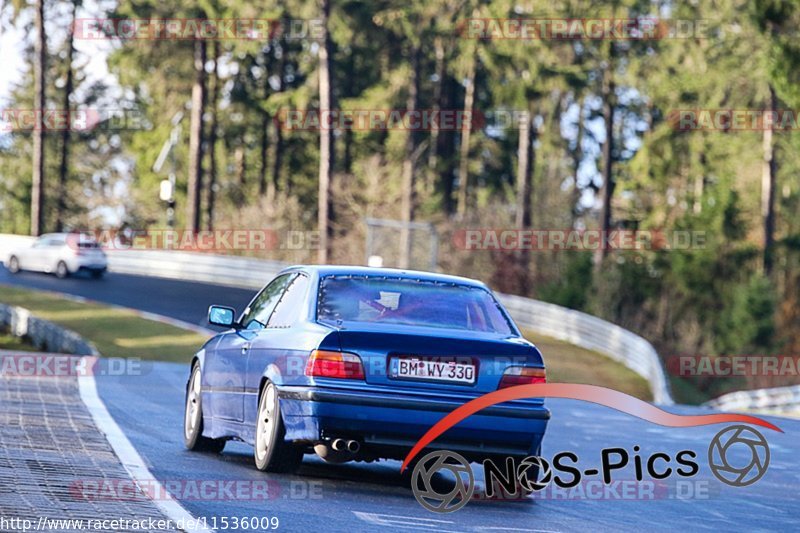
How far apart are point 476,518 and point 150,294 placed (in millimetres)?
36519

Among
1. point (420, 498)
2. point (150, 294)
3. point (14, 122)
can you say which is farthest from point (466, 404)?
point (14, 122)

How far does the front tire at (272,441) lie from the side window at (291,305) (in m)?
0.49

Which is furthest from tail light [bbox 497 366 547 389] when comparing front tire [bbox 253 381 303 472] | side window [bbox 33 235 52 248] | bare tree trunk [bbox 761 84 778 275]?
bare tree trunk [bbox 761 84 778 275]

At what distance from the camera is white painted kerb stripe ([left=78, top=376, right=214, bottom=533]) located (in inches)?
318

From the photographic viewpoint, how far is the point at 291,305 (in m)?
10.8

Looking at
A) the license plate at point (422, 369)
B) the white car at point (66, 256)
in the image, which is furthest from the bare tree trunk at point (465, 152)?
the license plate at point (422, 369)

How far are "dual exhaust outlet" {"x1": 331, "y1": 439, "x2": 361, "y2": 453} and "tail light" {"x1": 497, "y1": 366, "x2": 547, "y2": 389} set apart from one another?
98cm

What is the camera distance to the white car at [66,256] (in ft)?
161

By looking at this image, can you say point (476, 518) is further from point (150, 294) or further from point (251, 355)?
point (150, 294)

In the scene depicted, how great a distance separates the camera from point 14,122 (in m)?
80.0

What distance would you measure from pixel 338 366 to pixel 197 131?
52426 millimetres

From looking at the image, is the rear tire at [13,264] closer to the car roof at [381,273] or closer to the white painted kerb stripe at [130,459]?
the white painted kerb stripe at [130,459]

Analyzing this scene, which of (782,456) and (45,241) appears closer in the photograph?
(782,456)

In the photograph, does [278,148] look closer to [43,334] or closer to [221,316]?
[43,334]
